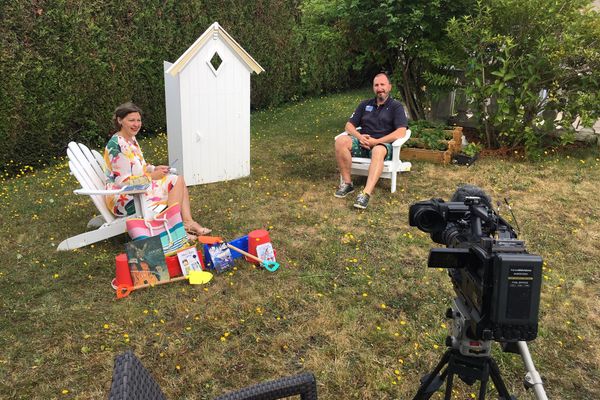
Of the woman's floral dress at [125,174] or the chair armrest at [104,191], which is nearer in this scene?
the chair armrest at [104,191]

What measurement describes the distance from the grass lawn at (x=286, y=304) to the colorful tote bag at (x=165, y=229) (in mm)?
314

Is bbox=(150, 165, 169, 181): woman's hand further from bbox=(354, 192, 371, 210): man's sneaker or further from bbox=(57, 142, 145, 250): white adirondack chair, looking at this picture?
bbox=(354, 192, 371, 210): man's sneaker

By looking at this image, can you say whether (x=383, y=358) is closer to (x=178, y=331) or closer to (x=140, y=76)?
(x=178, y=331)

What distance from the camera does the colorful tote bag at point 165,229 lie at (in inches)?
134

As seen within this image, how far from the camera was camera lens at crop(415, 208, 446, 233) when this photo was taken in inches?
65.4

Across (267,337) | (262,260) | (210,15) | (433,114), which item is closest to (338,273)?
(262,260)

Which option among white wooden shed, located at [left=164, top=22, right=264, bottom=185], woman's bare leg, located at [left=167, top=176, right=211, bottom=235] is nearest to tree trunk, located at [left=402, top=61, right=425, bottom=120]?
white wooden shed, located at [left=164, top=22, right=264, bottom=185]

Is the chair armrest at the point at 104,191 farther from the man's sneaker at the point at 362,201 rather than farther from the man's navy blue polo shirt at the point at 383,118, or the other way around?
the man's navy blue polo shirt at the point at 383,118

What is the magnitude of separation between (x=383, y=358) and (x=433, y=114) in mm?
5636

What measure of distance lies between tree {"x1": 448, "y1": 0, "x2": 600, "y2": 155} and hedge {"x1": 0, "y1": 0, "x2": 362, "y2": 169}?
5.88 ft

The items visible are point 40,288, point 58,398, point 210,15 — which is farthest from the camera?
point 210,15

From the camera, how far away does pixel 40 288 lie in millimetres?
3197

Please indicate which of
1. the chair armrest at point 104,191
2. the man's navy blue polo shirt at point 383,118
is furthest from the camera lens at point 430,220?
the man's navy blue polo shirt at point 383,118

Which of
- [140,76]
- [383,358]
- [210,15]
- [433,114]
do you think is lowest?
[383,358]
